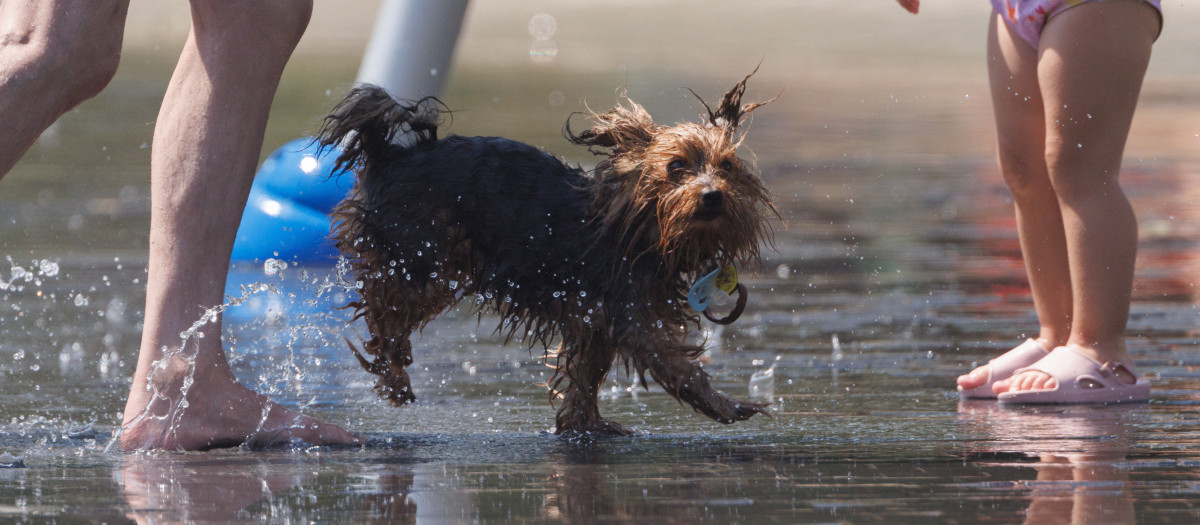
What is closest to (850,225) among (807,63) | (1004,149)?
(1004,149)

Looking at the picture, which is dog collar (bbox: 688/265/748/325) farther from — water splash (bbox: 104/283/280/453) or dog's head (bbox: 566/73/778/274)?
water splash (bbox: 104/283/280/453)

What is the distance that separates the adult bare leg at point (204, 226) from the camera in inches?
148

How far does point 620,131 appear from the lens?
168 inches

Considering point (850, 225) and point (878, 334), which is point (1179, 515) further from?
point (850, 225)

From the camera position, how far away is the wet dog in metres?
4.12

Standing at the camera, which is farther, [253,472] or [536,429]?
[536,429]

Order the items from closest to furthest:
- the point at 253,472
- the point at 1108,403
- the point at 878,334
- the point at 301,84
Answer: the point at 253,472 → the point at 1108,403 → the point at 878,334 → the point at 301,84

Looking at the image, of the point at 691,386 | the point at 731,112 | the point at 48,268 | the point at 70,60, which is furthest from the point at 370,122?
the point at 48,268

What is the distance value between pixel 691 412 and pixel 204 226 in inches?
61.8

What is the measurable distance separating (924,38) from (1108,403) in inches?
1386

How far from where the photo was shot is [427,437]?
393 cm

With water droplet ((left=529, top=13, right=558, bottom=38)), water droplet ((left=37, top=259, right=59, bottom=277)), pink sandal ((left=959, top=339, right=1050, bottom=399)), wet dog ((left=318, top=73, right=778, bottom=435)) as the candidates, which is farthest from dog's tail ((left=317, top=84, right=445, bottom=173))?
water droplet ((left=529, top=13, right=558, bottom=38))

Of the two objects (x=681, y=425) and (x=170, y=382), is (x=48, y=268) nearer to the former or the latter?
(x=170, y=382)

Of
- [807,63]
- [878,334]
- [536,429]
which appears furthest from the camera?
[807,63]
